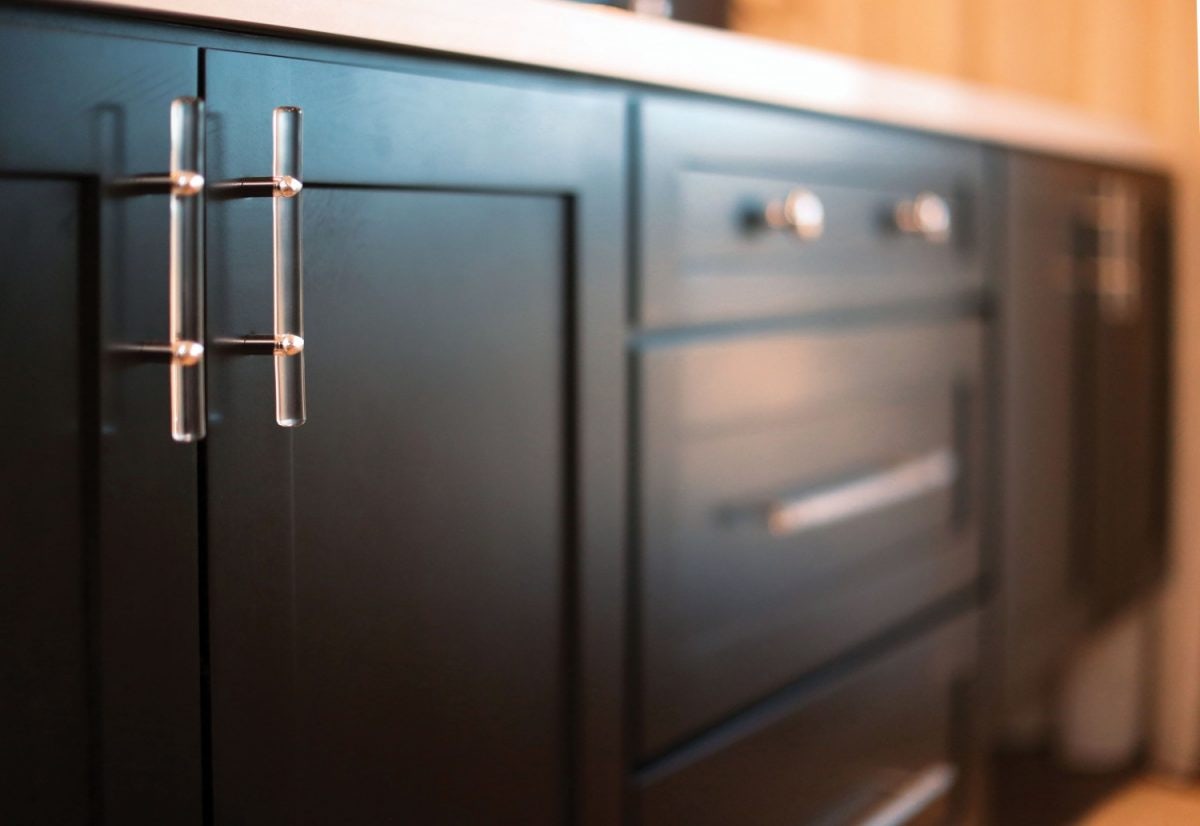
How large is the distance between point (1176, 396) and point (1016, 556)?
0.57 metres

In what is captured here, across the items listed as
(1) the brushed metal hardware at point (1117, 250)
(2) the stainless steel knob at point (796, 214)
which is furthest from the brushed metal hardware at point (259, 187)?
(1) the brushed metal hardware at point (1117, 250)

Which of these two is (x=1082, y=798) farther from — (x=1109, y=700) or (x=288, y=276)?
(x=288, y=276)

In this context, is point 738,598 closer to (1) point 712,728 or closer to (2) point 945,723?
(1) point 712,728

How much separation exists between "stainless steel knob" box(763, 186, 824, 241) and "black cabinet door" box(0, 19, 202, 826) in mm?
446

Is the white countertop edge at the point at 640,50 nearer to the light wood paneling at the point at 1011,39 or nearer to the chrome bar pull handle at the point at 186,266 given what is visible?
the chrome bar pull handle at the point at 186,266

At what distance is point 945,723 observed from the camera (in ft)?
3.83

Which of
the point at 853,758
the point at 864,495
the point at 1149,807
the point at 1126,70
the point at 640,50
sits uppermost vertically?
the point at 1126,70

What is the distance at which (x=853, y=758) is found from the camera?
1.02 meters

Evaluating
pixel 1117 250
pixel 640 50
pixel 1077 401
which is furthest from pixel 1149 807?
pixel 640 50

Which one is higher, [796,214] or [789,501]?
[796,214]

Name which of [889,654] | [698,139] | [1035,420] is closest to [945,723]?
[889,654]

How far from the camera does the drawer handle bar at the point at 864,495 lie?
0.92 metres

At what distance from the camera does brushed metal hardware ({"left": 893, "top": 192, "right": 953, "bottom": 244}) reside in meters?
1.05

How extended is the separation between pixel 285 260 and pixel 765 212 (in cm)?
40
